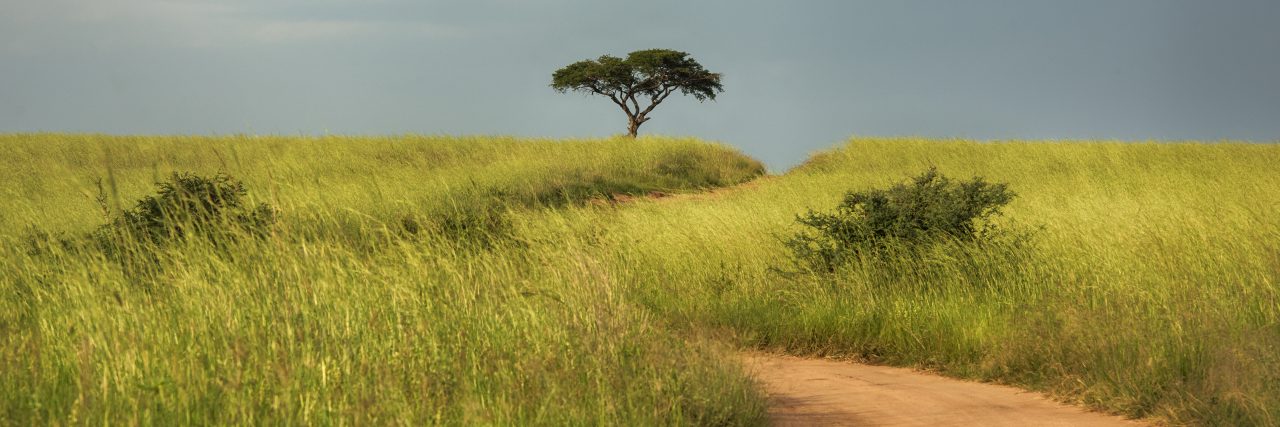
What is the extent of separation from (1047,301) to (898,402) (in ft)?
7.52

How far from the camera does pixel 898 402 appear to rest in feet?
21.0

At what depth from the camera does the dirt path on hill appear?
600 centimetres

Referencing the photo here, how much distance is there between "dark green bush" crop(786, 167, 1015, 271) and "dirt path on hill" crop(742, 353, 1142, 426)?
2.85 meters

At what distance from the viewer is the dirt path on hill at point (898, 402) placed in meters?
6.00

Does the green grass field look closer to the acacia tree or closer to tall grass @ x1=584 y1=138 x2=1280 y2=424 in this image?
tall grass @ x1=584 y1=138 x2=1280 y2=424

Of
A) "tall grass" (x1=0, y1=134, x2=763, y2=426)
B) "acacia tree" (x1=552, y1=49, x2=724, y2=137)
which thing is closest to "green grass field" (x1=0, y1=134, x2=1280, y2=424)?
"tall grass" (x1=0, y1=134, x2=763, y2=426)

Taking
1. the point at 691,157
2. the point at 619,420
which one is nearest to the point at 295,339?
the point at 619,420

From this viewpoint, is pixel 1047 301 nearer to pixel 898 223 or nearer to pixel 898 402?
pixel 898 402

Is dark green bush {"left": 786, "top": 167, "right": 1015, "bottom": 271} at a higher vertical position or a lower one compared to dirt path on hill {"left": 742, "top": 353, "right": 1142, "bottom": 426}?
higher

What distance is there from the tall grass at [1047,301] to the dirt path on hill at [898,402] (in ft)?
0.85

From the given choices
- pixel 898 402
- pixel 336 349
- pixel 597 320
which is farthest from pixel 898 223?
pixel 336 349

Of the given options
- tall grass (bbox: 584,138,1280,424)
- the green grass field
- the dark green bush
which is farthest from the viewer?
the dark green bush

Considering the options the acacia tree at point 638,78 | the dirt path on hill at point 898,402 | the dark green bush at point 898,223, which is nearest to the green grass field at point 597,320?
the dirt path on hill at point 898,402

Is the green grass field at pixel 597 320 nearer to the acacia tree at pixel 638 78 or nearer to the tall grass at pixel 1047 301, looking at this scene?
the tall grass at pixel 1047 301
